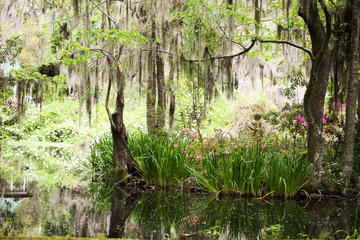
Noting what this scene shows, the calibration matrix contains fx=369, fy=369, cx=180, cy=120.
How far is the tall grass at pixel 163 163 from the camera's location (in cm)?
677

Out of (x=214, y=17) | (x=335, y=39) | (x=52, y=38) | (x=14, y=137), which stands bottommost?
(x=14, y=137)

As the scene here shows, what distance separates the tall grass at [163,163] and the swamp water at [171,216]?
0.55 metres

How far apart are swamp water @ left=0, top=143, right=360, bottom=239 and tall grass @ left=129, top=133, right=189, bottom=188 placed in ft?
1.82

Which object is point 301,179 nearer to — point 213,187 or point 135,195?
point 213,187

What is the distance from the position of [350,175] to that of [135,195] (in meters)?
3.69

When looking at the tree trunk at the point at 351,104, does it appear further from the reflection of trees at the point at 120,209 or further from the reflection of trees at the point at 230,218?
the reflection of trees at the point at 120,209

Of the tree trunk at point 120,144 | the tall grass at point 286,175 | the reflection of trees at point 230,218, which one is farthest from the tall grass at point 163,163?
the tall grass at point 286,175

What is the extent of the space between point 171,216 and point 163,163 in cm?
191

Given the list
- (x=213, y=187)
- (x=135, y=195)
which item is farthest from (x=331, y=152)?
(x=135, y=195)

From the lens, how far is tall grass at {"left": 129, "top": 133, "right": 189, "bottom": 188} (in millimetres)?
6773

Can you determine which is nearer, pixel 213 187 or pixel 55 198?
pixel 55 198

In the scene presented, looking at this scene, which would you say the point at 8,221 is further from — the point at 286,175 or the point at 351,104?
the point at 351,104

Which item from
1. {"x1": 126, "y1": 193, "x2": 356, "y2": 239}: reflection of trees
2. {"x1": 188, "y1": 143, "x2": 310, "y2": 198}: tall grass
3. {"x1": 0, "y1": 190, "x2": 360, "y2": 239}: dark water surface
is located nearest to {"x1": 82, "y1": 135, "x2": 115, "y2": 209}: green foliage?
{"x1": 0, "y1": 190, "x2": 360, "y2": 239}: dark water surface

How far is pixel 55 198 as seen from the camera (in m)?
5.97
